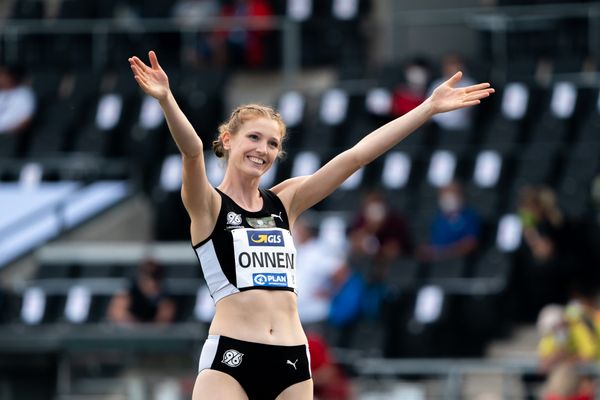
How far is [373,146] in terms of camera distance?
8805mm

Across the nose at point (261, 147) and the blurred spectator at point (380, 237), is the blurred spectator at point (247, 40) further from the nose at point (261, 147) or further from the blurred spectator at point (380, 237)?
the nose at point (261, 147)

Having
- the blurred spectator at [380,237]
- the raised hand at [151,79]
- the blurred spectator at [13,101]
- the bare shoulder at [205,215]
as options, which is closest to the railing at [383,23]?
the blurred spectator at [13,101]

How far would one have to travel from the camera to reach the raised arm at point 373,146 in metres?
8.77

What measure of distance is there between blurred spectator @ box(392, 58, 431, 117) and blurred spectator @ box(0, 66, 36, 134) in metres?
5.25

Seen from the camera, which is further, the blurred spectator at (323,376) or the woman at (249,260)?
the blurred spectator at (323,376)

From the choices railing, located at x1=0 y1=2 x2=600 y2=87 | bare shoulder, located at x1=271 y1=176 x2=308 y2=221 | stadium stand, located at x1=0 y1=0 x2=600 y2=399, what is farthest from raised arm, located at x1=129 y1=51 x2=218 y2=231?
railing, located at x1=0 y1=2 x2=600 y2=87

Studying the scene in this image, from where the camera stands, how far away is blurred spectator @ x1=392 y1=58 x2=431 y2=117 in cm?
1975

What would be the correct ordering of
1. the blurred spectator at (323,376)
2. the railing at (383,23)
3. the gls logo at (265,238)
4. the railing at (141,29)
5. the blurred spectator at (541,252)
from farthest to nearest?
1. the railing at (141,29)
2. the railing at (383,23)
3. the blurred spectator at (541,252)
4. the blurred spectator at (323,376)
5. the gls logo at (265,238)

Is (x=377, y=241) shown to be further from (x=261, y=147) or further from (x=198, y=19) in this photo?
(x=261, y=147)

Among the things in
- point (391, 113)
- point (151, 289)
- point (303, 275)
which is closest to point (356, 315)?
point (303, 275)

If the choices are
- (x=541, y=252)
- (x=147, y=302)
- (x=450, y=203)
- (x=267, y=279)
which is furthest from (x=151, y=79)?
(x=450, y=203)

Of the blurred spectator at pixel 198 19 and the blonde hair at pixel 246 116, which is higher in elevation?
the blurred spectator at pixel 198 19

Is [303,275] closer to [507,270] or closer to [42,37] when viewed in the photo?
→ [507,270]

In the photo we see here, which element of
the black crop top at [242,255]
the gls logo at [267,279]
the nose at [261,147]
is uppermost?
the nose at [261,147]
